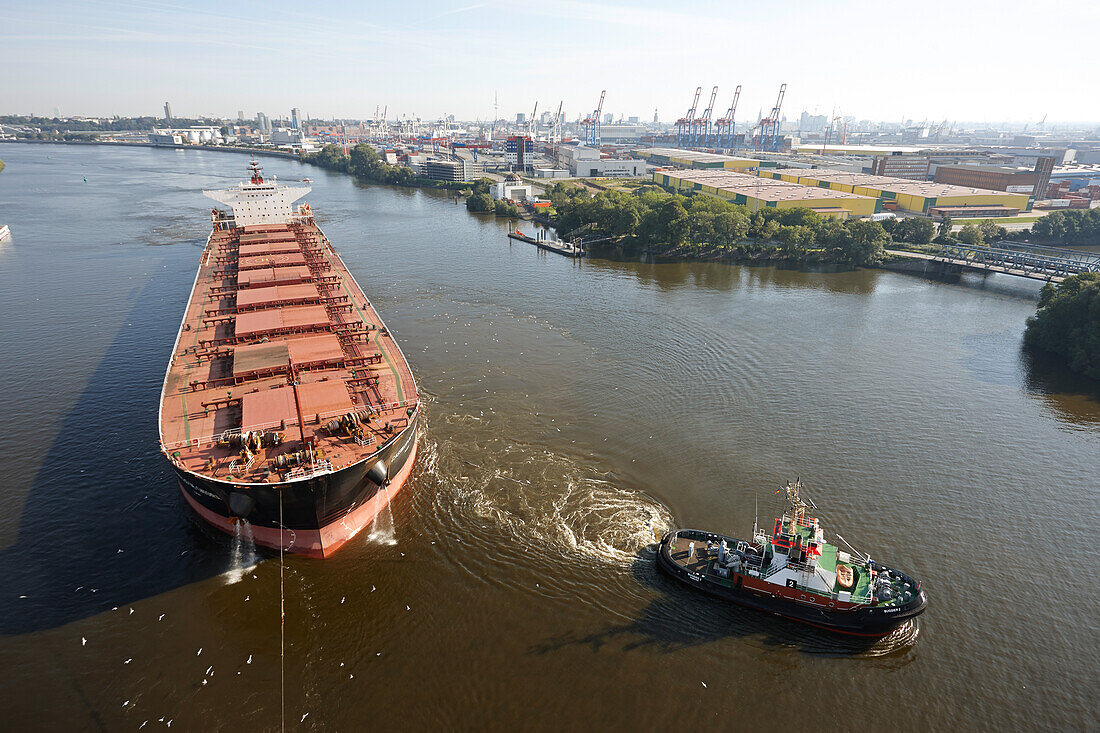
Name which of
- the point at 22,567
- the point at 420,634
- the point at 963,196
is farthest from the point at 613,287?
the point at 963,196

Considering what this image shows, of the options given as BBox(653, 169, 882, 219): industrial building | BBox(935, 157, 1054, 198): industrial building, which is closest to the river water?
BBox(653, 169, 882, 219): industrial building

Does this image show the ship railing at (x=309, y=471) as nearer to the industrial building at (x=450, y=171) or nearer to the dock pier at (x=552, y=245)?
the dock pier at (x=552, y=245)

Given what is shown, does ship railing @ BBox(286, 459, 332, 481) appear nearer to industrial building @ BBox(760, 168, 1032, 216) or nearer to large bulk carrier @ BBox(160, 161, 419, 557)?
large bulk carrier @ BBox(160, 161, 419, 557)

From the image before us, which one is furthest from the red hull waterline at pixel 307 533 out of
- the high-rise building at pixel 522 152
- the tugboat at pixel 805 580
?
the high-rise building at pixel 522 152

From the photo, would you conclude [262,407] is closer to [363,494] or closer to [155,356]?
[363,494]

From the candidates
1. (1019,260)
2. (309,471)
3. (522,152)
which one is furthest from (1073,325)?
(522,152)
